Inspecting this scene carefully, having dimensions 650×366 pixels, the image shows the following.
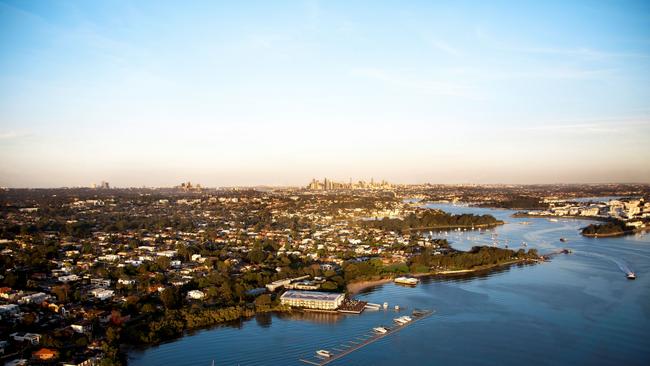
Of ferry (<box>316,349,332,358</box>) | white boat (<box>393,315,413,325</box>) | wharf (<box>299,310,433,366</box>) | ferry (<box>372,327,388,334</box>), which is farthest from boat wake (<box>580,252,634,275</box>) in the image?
ferry (<box>316,349,332,358</box>)

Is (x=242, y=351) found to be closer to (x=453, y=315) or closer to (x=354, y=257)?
(x=453, y=315)

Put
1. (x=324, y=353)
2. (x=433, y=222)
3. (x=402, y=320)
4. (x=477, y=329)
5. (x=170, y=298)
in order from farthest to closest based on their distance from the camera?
(x=433, y=222)
(x=170, y=298)
(x=402, y=320)
(x=477, y=329)
(x=324, y=353)

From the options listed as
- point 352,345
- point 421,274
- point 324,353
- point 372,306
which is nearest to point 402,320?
point 372,306

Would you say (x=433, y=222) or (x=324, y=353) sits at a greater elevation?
(x=433, y=222)

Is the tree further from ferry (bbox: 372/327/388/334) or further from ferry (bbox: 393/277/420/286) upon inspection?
ferry (bbox: 393/277/420/286)

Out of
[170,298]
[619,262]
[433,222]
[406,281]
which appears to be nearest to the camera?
[170,298]

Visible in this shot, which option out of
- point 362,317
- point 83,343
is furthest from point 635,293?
point 83,343

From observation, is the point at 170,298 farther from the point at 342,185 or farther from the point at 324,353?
the point at 342,185

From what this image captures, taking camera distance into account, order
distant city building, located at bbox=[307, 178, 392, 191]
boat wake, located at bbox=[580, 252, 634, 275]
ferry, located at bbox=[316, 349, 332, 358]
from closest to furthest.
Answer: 1. ferry, located at bbox=[316, 349, 332, 358]
2. boat wake, located at bbox=[580, 252, 634, 275]
3. distant city building, located at bbox=[307, 178, 392, 191]

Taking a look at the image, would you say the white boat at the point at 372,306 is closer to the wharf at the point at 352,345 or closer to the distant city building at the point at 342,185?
the wharf at the point at 352,345
